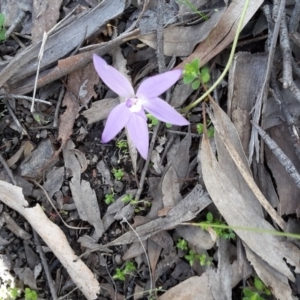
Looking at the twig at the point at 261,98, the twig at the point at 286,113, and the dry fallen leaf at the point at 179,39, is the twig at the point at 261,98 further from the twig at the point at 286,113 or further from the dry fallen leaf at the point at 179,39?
the dry fallen leaf at the point at 179,39

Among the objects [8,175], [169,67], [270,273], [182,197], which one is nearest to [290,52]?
[169,67]

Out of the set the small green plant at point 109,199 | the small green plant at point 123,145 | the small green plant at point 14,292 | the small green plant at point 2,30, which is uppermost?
the small green plant at point 2,30

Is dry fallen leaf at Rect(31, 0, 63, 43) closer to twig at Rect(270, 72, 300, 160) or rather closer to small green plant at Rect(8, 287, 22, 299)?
twig at Rect(270, 72, 300, 160)

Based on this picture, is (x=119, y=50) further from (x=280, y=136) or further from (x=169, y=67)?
(x=280, y=136)

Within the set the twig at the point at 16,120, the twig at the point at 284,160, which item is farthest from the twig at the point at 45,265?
the twig at the point at 284,160

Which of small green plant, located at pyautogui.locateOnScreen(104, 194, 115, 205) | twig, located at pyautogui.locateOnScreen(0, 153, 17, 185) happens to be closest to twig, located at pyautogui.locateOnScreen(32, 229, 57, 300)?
twig, located at pyautogui.locateOnScreen(0, 153, 17, 185)

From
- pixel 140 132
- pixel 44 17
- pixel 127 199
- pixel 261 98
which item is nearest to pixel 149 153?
pixel 127 199
